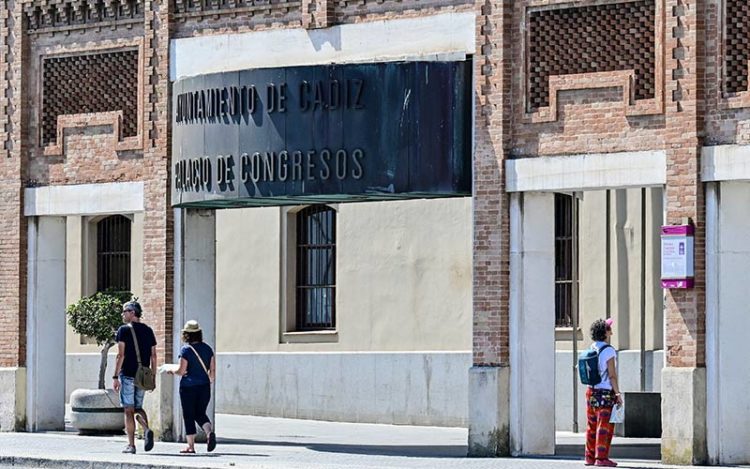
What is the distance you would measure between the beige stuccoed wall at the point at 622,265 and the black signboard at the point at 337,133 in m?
5.02

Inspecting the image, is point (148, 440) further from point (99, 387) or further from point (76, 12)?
point (76, 12)

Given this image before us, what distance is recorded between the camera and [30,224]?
2823 cm

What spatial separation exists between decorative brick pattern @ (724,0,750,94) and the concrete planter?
33.4ft

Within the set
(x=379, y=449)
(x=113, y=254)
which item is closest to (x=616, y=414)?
(x=379, y=449)

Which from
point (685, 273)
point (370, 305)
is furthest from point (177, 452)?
point (370, 305)

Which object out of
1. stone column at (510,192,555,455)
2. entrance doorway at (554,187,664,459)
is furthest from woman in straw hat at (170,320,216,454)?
entrance doorway at (554,187,664,459)

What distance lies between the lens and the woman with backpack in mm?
20656

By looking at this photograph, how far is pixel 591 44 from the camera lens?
22.9 metres

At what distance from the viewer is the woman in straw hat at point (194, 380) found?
23.2 m

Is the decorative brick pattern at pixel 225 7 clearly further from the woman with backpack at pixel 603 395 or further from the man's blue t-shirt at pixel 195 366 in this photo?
the woman with backpack at pixel 603 395

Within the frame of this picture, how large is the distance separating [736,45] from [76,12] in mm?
10281

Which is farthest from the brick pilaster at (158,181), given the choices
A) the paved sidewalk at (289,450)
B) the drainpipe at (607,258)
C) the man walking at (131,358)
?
the drainpipe at (607,258)

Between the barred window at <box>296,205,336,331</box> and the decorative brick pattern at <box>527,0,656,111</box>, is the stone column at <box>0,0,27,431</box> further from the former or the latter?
the decorative brick pattern at <box>527,0,656,111</box>

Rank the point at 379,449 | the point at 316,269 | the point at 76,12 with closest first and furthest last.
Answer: the point at 379,449, the point at 76,12, the point at 316,269
